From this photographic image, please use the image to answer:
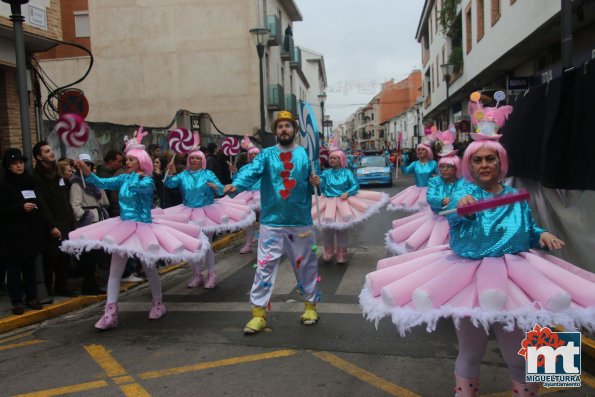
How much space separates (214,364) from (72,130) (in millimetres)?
4010

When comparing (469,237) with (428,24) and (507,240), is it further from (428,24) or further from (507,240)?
(428,24)

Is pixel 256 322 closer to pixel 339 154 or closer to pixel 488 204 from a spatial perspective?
pixel 488 204

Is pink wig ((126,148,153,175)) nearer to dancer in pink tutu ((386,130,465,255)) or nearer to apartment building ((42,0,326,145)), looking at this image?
dancer in pink tutu ((386,130,465,255))

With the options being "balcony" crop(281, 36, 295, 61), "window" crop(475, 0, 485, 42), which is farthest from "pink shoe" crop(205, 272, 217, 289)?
"balcony" crop(281, 36, 295, 61)

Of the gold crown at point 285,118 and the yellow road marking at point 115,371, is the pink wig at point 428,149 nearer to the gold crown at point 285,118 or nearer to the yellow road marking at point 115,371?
the gold crown at point 285,118

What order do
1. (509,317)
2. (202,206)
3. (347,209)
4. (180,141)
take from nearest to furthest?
(509,317)
(202,206)
(347,209)
(180,141)

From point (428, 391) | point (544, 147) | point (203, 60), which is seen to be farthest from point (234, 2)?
point (428, 391)

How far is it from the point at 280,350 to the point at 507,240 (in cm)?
253

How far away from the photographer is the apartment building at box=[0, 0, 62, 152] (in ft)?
33.3

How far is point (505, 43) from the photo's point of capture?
16250 mm

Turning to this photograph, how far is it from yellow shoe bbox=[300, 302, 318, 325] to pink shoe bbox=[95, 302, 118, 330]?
6.61 feet

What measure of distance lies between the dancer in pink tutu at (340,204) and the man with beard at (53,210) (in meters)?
3.80

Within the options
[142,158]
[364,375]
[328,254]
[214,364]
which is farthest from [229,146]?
[364,375]

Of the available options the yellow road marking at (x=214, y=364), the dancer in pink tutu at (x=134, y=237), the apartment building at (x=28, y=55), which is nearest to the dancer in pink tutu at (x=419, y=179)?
the dancer in pink tutu at (x=134, y=237)
